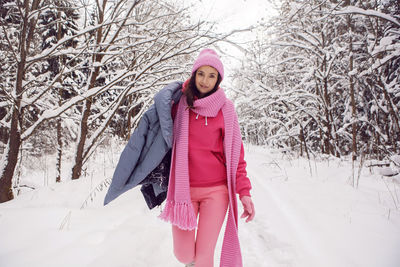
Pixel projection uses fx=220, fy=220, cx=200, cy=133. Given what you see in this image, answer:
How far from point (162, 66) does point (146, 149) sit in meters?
2.76

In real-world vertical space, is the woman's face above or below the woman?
above

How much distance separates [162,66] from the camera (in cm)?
404

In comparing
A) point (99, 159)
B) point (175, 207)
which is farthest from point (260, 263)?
point (99, 159)

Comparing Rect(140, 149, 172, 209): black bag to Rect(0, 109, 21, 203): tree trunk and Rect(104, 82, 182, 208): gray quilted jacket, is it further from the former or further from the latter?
Rect(0, 109, 21, 203): tree trunk

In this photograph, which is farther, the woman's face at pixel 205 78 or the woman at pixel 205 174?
the woman's face at pixel 205 78

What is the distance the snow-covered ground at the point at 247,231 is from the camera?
194 centimetres

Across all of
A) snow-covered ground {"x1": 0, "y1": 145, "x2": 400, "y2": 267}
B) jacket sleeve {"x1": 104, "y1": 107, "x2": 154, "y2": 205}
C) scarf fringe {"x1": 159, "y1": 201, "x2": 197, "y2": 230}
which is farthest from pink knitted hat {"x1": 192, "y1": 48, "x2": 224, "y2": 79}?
snow-covered ground {"x1": 0, "y1": 145, "x2": 400, "y2": 267}

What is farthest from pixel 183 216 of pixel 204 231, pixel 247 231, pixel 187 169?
pixel 247 231

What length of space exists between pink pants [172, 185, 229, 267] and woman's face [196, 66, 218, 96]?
77 centimetres

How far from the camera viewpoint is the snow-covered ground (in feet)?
6.36

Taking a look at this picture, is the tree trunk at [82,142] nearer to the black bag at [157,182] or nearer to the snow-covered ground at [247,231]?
the snow-covered ground at [247,231]

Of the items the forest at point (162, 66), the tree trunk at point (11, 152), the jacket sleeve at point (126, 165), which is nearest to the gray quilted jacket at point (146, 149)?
the jacket sleeve at point (126, 165)

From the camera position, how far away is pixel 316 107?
23.3 ft

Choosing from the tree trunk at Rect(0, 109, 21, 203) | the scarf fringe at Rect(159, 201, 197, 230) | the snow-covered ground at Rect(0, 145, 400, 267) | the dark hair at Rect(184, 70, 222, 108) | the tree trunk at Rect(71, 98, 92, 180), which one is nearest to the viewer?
the scarf fringe at Rect(159, 201, 197, 230)
